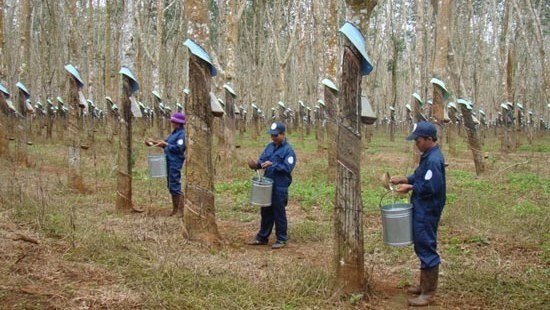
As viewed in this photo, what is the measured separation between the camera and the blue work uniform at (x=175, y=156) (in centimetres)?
759

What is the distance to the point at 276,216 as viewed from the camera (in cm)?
645

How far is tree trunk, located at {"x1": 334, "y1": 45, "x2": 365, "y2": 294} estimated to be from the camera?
4531 millimetres

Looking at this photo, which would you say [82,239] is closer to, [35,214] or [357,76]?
[35,214]

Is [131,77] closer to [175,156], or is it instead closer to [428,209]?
[175,156]

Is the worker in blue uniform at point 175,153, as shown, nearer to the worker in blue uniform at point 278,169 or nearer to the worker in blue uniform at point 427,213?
the worker in blue uniform at point 278,169

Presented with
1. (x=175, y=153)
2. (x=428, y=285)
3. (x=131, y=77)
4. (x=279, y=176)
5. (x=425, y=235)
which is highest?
(x=131, y=77)

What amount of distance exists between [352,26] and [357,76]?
0.41m

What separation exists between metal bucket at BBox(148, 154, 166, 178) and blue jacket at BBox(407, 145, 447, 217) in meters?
3.90

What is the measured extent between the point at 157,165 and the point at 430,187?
4.12 m

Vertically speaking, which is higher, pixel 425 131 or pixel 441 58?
pixel 441 58

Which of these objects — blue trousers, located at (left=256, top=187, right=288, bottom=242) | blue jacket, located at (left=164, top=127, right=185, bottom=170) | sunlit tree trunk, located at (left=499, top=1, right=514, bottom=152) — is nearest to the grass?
blue trousers, located at (left=256, top=187, right=288, bottom=242)

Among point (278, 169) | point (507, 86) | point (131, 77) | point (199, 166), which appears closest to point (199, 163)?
point (199, 166)

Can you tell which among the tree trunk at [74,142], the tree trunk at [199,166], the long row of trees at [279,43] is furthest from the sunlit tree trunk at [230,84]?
the tree trunk at [199,166]

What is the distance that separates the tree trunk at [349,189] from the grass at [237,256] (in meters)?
0.17
